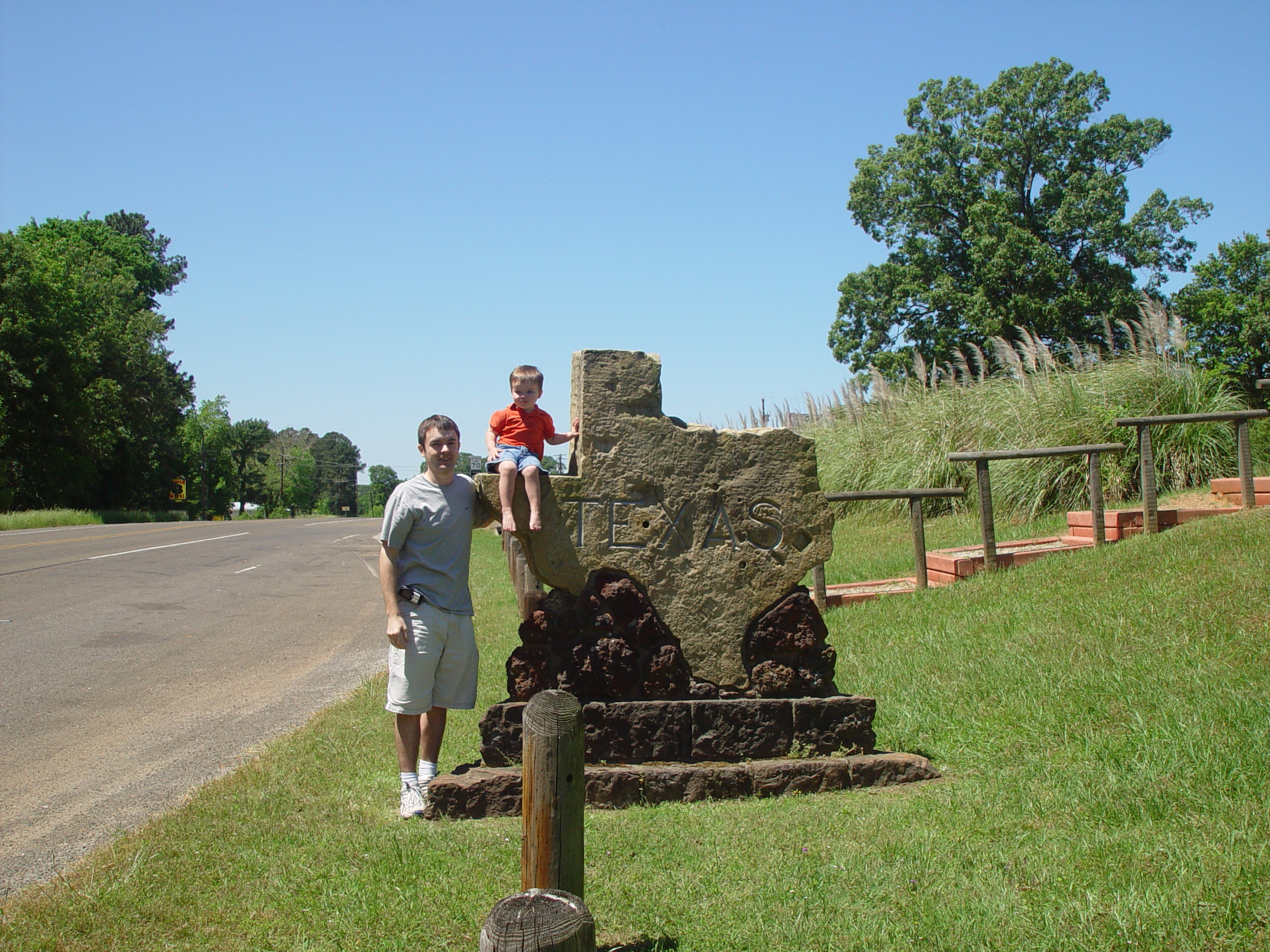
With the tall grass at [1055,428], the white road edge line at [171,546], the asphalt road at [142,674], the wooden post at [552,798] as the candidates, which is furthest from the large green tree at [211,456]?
the wooden post at [552,798]

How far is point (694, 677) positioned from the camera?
5207 millimetres

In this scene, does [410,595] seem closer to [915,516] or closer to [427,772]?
[427,772]

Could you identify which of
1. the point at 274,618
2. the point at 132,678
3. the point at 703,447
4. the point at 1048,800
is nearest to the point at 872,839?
the point at 1048,800

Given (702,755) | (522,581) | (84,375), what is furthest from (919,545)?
(84,375)

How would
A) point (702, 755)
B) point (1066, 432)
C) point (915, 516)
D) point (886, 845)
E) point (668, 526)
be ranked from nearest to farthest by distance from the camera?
1. point (886, 845)
2. point (702, 755)
3. point (668, 526)
4. point (915, 516)
5. point (1066, 432)

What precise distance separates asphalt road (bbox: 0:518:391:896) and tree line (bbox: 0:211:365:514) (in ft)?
67.5

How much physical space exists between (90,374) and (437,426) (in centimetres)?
4290

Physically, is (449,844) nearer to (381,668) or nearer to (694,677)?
(694,677)

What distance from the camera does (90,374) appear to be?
41156 millimetres

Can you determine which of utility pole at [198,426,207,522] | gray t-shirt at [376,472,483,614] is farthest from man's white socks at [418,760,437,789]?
utility pole at [198,426,207,522]

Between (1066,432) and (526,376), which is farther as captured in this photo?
(1066,432)

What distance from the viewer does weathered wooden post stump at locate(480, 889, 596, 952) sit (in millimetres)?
2326

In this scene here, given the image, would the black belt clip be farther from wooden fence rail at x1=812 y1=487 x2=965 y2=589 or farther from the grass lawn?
wooden fence rail at x1=812 y1=487 x2=965 y2=589

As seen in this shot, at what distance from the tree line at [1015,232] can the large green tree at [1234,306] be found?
0.09 metres
